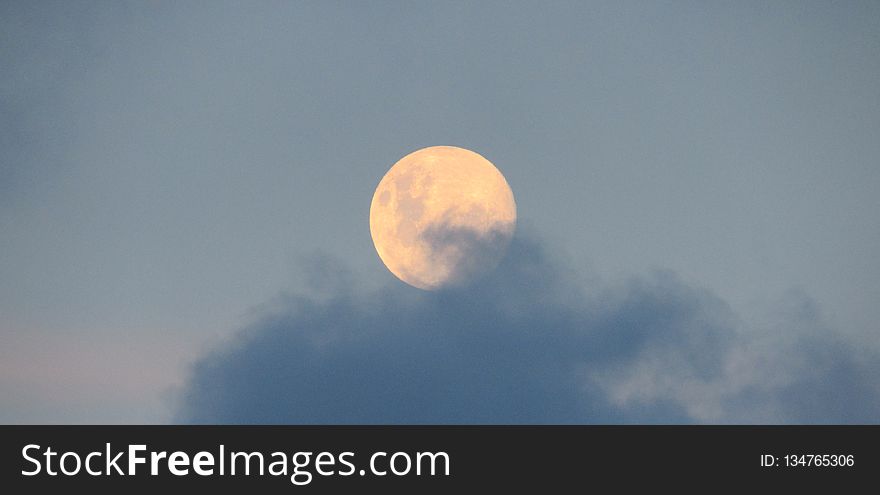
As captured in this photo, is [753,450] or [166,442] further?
[753,450]

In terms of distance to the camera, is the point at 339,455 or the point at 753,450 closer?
the point at 339,455

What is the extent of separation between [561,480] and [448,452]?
22.1ft

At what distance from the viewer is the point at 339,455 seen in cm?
5809

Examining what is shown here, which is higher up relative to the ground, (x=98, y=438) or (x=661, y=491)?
(x=98, y=438)

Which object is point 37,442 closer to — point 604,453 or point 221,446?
point 221,446

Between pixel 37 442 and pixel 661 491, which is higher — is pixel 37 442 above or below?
above

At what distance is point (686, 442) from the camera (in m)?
61.7

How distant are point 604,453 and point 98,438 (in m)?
29.5

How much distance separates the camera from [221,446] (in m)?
56.8

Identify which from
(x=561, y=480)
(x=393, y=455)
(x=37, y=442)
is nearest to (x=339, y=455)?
(x=393, y=455)

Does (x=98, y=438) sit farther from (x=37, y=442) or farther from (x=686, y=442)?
(x=686, y=442)

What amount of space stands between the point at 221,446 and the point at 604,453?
22.3 meters

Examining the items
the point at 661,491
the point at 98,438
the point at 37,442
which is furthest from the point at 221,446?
the point at 661,491

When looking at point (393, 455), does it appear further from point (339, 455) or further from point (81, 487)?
point (81, 487)
